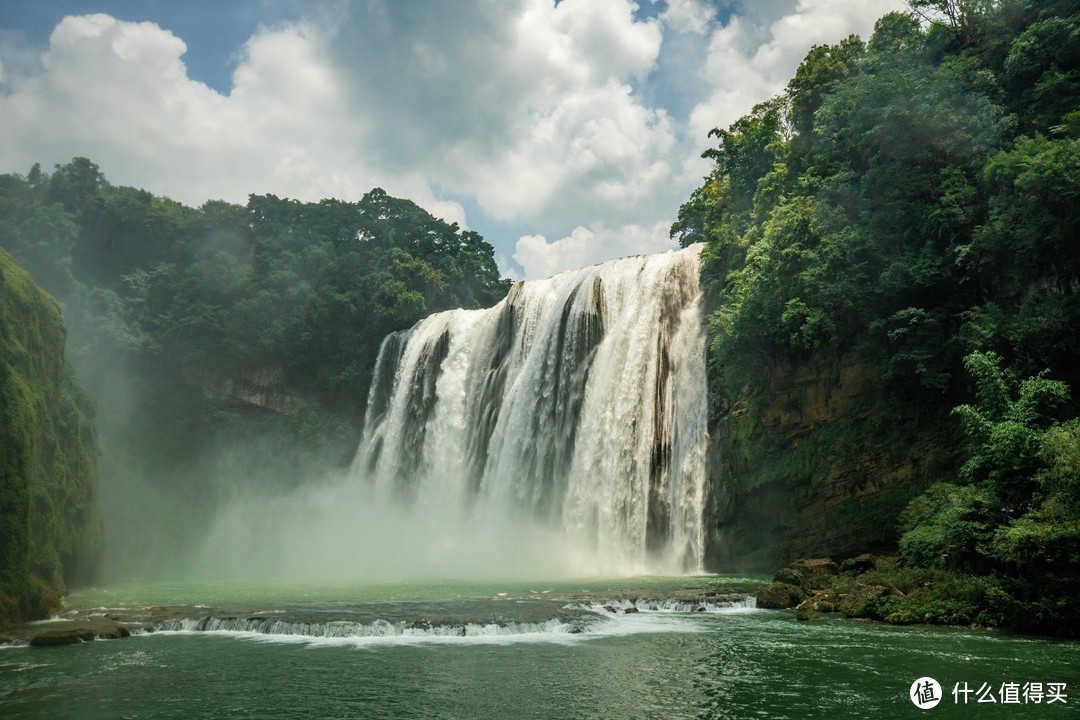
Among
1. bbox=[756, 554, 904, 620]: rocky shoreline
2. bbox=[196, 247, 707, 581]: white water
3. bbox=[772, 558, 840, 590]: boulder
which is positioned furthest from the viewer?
bbox=[196, 247, 707, 581]: white water

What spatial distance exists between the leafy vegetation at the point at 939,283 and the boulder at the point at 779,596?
2.63m

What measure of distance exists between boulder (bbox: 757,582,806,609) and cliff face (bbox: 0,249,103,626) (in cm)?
1658

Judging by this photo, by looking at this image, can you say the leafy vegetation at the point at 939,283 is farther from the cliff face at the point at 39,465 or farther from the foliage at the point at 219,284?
the foliage at the point at 219,284

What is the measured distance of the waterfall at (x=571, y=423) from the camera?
93.7ft

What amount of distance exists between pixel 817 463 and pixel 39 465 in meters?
22.9

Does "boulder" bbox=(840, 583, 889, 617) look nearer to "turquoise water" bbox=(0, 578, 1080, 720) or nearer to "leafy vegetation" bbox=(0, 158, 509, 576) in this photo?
"turquoise water" bbox=(0, 578, 1080, 720)

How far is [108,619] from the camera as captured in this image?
697 inches

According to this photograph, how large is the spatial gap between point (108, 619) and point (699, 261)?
24393mm

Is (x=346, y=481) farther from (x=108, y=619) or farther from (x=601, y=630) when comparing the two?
(x=601, y=630)

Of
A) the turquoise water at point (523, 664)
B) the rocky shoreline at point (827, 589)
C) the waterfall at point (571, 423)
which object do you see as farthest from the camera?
the waterfall at point (571, 423)

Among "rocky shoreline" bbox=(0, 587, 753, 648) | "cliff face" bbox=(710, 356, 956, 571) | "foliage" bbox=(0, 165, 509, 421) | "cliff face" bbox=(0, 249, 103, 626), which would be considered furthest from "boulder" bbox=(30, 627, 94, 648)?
"foliage" bbox=(0, 165, 509, 421)

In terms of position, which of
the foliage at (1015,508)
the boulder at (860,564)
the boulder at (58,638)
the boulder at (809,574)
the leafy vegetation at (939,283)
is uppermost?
the leafy vegetation at (939,283)

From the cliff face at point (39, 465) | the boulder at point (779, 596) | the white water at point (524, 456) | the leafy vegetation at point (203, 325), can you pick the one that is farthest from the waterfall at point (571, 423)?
the cliff face at point (39, 465)

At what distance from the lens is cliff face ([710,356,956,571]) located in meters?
22.0
